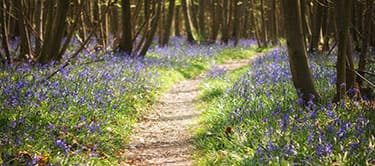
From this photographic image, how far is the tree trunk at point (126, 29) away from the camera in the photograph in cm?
1491

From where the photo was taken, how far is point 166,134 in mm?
7762

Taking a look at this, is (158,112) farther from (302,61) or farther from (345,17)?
(345,17)

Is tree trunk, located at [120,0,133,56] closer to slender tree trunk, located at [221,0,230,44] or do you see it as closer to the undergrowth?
the undergrowth

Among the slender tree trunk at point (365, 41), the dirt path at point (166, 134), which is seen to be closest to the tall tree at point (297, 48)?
the slender tree trunk at point (365, 41)

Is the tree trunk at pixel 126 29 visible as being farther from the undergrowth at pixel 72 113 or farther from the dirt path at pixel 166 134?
the dirt path at pixel 166 134

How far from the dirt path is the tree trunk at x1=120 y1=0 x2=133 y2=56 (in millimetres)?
4374

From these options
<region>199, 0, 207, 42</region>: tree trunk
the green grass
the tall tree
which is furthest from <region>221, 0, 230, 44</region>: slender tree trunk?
the tall tree

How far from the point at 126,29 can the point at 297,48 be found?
367 inches

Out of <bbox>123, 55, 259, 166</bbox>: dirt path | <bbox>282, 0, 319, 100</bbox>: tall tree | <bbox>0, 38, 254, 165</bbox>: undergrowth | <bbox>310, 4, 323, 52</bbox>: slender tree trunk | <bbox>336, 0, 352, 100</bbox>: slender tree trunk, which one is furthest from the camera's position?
<bbox>310, 4, 323, 52</bbox>: slender tree trunk

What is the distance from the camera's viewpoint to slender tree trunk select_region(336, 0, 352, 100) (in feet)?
21.2

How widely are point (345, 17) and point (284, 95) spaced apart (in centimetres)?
164

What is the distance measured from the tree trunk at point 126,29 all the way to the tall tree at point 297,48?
8.99 m

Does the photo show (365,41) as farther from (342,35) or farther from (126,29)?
(126,29)

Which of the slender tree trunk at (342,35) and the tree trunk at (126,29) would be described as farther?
the tree trunk at (126,29)
